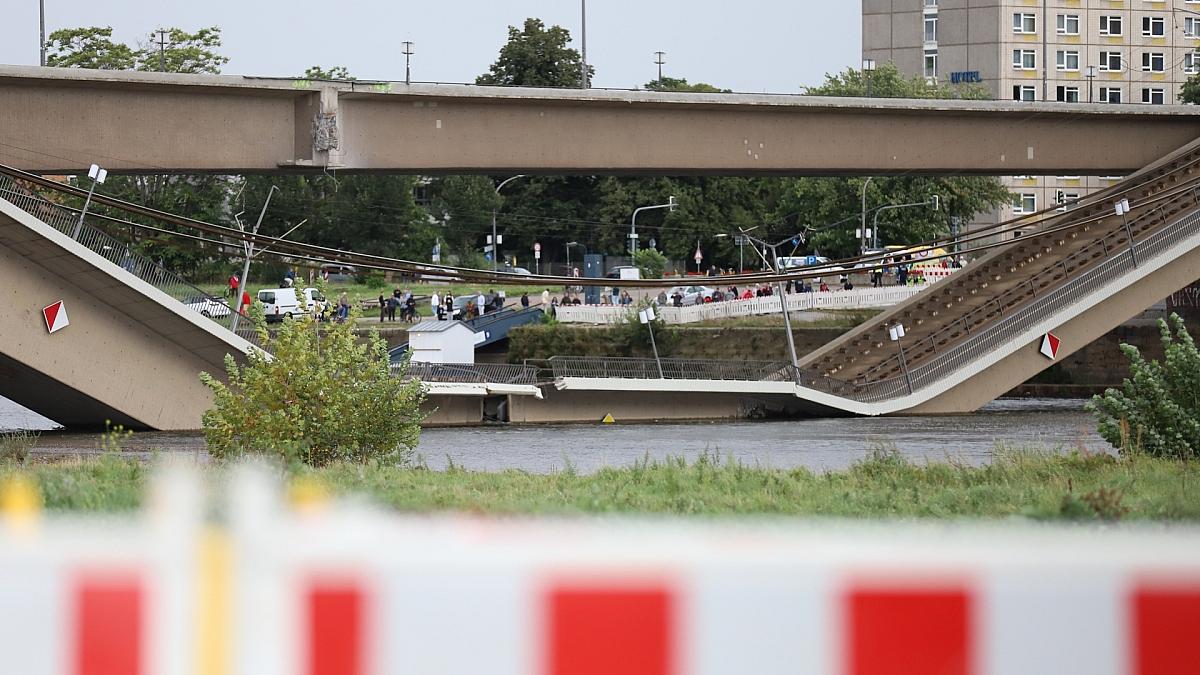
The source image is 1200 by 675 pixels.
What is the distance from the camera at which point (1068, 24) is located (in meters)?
101

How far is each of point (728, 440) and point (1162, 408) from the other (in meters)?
17.2

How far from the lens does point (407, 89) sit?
36688mm

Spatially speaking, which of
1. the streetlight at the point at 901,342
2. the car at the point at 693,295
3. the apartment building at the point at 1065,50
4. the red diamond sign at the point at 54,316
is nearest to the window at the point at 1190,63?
the apartment building at the point at 1065,50

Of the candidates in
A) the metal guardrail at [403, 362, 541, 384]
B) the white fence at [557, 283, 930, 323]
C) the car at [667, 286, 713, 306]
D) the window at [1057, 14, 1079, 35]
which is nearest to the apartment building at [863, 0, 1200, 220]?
the window at [1057, 14, 1079, 35]

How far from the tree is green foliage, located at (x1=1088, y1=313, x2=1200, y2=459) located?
274 ft

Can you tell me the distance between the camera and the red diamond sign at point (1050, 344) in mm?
42906

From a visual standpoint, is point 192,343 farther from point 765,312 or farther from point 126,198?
point 126,198

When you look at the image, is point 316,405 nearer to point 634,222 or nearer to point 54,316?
point 54,316

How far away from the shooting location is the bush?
1942 centimetres

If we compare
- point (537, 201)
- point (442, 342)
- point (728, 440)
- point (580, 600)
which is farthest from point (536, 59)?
point (580, 600)

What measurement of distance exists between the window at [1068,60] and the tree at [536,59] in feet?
106

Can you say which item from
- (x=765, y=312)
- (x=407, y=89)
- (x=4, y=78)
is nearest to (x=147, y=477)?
(x=4, y=78)

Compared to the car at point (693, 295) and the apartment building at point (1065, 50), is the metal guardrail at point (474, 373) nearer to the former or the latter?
the car at point (693, 295)

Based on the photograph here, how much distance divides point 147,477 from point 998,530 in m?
11.1
